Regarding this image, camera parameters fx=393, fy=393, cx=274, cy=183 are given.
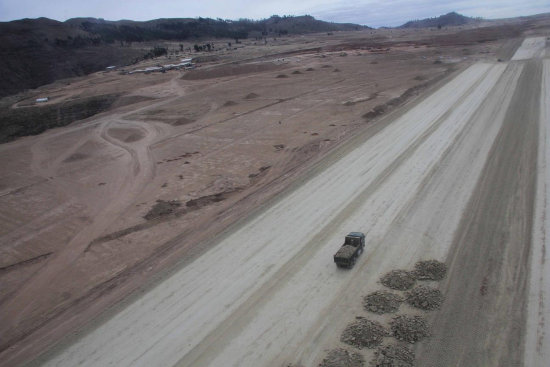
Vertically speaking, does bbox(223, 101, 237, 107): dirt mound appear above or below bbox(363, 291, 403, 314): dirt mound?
above

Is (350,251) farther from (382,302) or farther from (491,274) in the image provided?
(491,274)

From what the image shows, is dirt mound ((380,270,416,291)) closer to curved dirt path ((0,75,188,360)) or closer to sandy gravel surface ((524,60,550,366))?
sandy gravel surface ((524,60,550,366))

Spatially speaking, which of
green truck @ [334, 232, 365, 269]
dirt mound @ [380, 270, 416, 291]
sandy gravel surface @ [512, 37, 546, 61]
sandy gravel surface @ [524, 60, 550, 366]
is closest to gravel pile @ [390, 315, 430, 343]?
dirt mound @ [380, 270, 416, 291]

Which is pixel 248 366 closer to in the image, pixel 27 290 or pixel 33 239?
pixel 27 290

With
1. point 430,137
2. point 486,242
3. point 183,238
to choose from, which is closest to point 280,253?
point 183,238

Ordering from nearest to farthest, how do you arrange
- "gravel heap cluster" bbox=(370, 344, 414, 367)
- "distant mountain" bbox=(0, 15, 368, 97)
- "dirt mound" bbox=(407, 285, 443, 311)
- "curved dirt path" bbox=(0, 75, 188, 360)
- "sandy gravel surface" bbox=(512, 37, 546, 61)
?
"gravel heap cluster" bbox=(370, 344, 414, 367) < "dirt mound" bbox=(407, 285, 443, 311) < "curved dirt path" bbox=(0, 75, 188, 360) < "sandy gravel surface" bbox=(512, 37, 546, 61) < "distant mountain" bbox=(0, 15, 368, 97)

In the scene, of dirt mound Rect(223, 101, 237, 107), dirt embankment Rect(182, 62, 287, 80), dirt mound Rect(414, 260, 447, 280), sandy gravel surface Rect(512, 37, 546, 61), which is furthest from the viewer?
dirt embankment Rect(182, 62, 287, 80)
